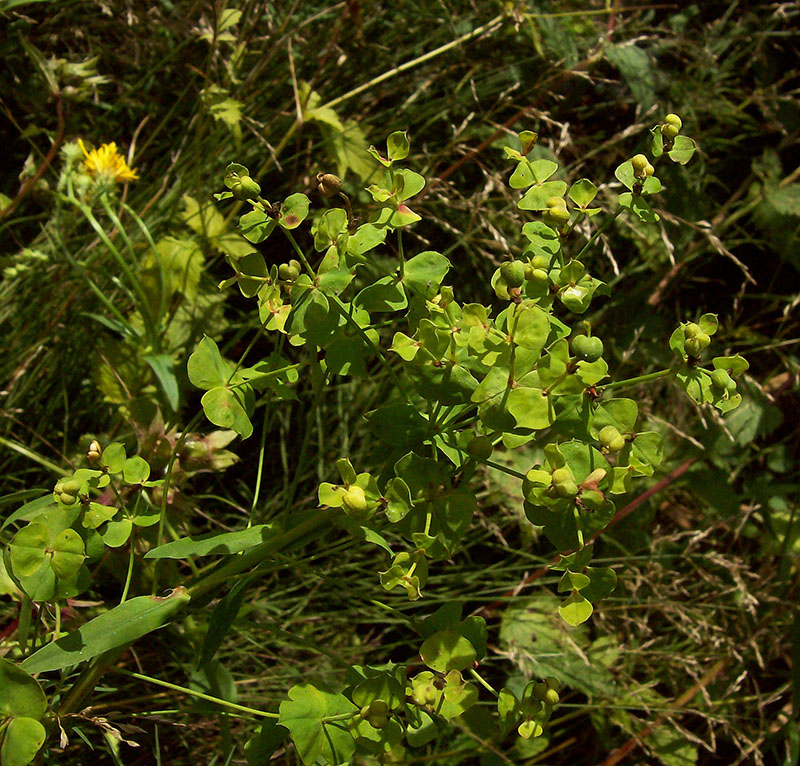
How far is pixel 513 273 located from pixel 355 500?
259mm

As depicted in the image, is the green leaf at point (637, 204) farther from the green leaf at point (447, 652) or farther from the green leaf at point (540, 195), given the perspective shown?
the green leaf at point (447, 652)

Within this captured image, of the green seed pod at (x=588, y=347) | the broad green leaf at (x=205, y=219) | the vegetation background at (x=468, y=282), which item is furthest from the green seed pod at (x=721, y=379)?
the broad green leaf at (x=205, y=219)

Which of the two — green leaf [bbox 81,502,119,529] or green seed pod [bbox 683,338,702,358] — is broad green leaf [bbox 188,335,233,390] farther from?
green seed pod [bbox 683,338,702,358]

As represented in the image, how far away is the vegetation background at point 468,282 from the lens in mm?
1437

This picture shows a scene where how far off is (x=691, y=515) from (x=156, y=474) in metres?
1.22

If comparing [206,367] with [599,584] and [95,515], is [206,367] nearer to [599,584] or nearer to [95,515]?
[95,515]

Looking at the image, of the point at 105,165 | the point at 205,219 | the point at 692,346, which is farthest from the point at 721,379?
the point at 105,165

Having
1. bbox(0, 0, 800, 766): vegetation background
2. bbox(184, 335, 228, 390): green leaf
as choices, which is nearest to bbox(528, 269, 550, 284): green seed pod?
bbox(184, 335, 228, 390): green leaf

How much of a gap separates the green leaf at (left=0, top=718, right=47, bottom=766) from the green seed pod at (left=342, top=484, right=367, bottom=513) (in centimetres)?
41

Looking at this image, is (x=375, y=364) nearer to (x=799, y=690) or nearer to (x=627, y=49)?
(x=627, y=49)

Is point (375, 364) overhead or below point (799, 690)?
overhead

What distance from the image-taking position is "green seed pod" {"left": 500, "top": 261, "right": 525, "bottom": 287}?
0.73 meters

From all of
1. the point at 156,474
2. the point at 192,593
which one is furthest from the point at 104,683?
the point at 192,593

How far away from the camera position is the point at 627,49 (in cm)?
176
